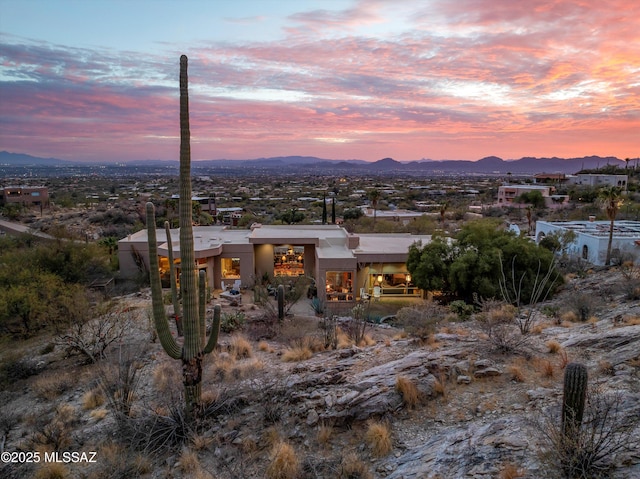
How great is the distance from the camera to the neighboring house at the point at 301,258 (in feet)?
75.0

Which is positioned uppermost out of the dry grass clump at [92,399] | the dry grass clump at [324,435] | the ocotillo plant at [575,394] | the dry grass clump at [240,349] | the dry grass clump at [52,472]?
the ocotillo plant at [575,394]

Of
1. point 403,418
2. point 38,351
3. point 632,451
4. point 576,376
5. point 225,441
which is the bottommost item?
point 38,351

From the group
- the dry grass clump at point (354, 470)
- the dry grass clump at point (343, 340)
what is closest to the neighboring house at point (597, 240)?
the dry grass clump at point (343, 340)

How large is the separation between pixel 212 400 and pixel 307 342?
4334 mm

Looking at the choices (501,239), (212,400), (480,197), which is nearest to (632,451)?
(212,400)

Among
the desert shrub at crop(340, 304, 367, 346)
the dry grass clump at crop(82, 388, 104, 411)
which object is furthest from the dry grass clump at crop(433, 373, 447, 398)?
the dry grass clump at crop(82, 388, 104, 411)

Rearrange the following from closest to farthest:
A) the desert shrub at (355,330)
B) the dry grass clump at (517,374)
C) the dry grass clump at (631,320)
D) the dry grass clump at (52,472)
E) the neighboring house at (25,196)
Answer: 1. the dry grass clump at (52,472)
2. the dry grass clump at (517,374)
3. the dry grass clump at (631,320)
4. the desert shrub at (355,330)
5. the neighboring house at (25,196)

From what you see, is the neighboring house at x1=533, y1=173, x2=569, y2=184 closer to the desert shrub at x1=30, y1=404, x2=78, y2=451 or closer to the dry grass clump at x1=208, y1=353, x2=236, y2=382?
the dry grass clump at x1=208, y1=353, x2=236, y2=382

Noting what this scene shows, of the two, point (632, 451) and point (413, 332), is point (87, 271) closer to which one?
point (413, 332)

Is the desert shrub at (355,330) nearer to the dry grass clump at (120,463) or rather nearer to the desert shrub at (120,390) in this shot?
the desert shrub at (120,390)

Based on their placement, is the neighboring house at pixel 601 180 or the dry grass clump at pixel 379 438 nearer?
the dry grass clump at pixel 379 438

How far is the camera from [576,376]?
600 cm

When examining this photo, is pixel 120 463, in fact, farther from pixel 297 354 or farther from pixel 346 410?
pixel 297 354

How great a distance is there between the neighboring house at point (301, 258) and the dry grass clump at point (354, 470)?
50.5ft
